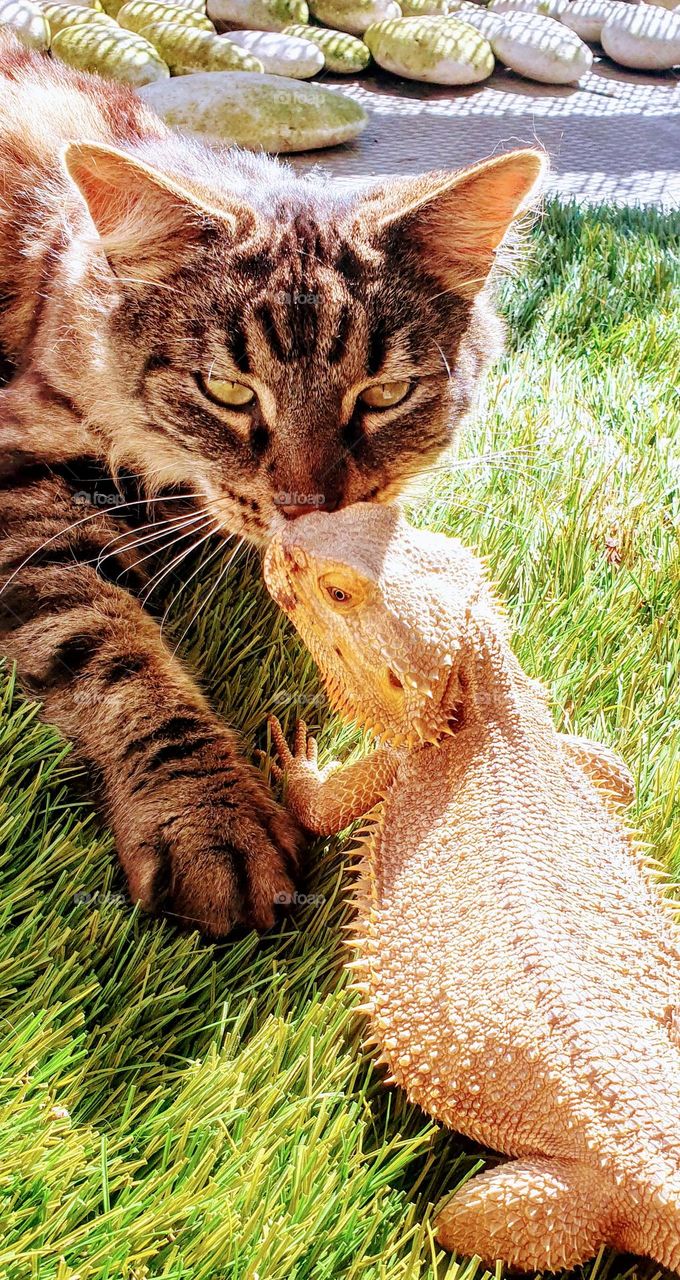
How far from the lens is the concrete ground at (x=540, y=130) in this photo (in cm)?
308

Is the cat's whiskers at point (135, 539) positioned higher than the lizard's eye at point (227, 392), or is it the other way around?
the lizard's eye at point (227, 392)

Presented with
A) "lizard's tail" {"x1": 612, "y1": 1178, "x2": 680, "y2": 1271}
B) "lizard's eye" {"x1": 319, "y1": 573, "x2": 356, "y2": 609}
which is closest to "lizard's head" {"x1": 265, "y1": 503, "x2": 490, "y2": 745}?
"lizard's eye" {"x1": 319, "y1": 573, "x2": 356, "y2": 609}

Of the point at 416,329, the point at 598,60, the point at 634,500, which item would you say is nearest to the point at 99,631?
the point at 416,329

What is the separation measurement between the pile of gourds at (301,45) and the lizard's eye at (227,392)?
189cm

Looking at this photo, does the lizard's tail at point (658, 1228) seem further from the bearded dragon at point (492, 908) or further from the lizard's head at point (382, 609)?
the lizard's head at point (382, 609)

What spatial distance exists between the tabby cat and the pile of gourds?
5.41 feet

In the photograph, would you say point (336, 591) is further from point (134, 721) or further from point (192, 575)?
point (192, 575)

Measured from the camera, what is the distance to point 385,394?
54.9 inches

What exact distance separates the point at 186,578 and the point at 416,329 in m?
0.51

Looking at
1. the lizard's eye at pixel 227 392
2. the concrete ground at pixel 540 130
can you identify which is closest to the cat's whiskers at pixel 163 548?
the lizard's eye at pixel 227 392

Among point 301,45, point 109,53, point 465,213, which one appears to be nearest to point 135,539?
point 465,213

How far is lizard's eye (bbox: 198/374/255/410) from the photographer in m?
1.34

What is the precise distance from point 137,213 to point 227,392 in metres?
0.24

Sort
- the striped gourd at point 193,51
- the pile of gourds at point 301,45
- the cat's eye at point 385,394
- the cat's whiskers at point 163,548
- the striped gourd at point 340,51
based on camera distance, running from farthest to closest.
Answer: the striped gourd at point 340,51 → the striped gourd at point 193,51 → the pile of gourds at point 301,45 → the cat's whiskers at point 163,548 → the cat's eye at point 385,394
